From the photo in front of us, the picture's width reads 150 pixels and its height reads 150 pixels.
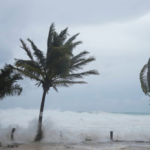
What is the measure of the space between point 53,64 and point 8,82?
348cm

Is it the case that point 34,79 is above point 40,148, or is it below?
above

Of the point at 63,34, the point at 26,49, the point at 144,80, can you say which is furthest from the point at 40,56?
the point at 144,80

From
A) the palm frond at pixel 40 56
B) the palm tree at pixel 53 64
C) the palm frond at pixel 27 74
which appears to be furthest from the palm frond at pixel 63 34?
the palm frond at pixel 27 74

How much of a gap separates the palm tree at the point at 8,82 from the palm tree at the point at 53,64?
96 centimetres

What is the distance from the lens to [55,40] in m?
16.8

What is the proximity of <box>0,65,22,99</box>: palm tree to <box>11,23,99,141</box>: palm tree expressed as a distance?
96 centimetres

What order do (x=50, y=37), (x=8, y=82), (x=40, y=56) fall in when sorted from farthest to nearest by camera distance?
1. (x=50, y=37)
2. (x=40, y=56)
3. (x=8, y=82)

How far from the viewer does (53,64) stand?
15914 mm

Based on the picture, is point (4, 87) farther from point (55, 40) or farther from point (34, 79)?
point (55, 40)

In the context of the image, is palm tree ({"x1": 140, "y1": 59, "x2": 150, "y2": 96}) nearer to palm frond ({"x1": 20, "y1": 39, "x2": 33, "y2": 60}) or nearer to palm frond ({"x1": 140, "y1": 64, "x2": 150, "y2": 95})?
palm frond ({"x1": 140, "y1": 64, "x2": 150, "y2": 95})

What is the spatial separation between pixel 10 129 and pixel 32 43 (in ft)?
22.9

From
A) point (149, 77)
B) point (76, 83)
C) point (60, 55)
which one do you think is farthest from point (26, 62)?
point (149, 77)

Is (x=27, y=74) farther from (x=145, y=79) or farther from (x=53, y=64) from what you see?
(x=145, y=79)

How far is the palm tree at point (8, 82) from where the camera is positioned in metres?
13.9
